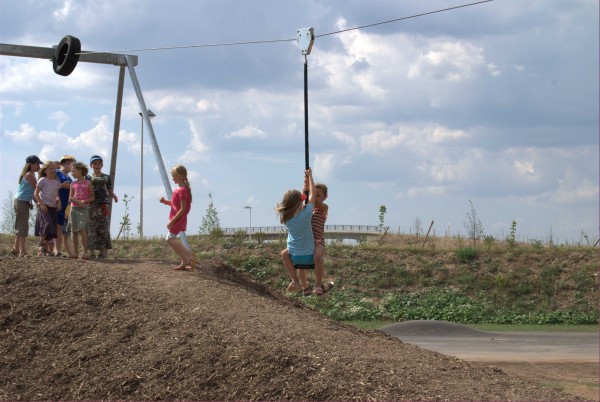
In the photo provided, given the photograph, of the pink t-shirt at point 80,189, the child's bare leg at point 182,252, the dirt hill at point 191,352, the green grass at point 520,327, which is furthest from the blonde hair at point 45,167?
the green grass at point 520,327

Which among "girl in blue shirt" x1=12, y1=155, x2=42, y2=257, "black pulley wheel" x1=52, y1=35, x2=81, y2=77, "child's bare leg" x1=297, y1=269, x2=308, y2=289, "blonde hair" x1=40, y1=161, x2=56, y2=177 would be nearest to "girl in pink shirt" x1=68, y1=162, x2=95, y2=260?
"blonde hair" x1=40, y1=161, x2=56, y2=177

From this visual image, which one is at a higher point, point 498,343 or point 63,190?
point 63,190

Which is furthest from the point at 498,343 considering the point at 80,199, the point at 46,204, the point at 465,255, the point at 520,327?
the point at 46,204

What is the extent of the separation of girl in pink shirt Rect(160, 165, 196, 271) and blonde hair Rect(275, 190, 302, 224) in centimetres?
279

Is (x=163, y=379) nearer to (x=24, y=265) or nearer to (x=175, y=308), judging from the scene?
(x=175, y=308)

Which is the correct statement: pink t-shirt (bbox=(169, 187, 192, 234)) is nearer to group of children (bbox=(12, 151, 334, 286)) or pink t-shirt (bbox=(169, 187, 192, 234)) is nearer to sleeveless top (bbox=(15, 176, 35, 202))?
group of children (bbox=(12, 151, 334, 286))

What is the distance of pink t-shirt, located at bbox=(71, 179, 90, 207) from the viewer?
1521cm

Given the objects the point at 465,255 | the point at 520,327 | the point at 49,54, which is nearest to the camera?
the point at 49,54

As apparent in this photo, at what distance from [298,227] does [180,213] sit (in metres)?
3.19

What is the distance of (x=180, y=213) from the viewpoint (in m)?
14.2

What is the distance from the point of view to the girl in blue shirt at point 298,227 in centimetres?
1154

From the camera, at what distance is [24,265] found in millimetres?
13008

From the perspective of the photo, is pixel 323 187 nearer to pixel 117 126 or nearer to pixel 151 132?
pixel 151 132

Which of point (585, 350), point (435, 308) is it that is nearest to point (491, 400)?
point (585, 350)
